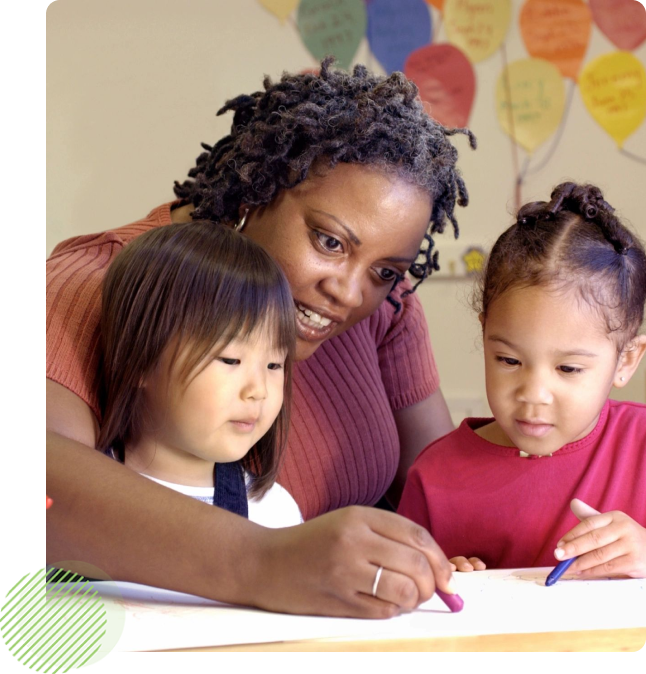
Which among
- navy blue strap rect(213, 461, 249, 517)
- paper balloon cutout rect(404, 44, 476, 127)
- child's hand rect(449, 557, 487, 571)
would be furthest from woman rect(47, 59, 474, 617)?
paper balloon cutout rect(404, 44, 476, 127)

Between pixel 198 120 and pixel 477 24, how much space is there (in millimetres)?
920

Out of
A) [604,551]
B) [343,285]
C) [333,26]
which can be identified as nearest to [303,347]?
[343,285]

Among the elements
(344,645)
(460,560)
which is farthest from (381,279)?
(344,645)

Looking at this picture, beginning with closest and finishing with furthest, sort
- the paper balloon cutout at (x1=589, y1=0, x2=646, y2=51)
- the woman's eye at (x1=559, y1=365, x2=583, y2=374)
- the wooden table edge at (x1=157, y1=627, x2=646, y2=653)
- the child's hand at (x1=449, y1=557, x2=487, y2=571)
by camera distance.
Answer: the wooden table edge at (x1=157, y1=627, x2=646, y2=653), the child's hand at (x1=449, y1=557, x2=487, y2=571), the woman's eye at (x1=559, y1=365, x2=583, y2=374), the paper balloon cutout at (x1=589, y1=0, x2=646, y2=51)

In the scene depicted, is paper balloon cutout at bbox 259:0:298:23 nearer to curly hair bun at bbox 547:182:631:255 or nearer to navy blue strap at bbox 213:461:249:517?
curly hair bun at bbox 547:182:631:255

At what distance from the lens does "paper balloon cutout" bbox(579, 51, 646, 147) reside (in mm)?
2480

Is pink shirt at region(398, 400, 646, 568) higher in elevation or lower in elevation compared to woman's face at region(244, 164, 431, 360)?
lower

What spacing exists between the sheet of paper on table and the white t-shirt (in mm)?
314

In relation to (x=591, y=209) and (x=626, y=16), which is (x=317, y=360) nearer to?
(x=591, y=209)

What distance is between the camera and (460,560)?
923mm

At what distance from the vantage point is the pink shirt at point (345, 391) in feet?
3.79

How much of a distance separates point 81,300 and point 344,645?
557 mm

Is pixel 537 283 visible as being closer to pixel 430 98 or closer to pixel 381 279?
pixel 381 279

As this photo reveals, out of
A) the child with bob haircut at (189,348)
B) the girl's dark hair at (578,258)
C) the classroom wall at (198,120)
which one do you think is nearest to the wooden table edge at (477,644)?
the child with bob haircut at (189,348)
